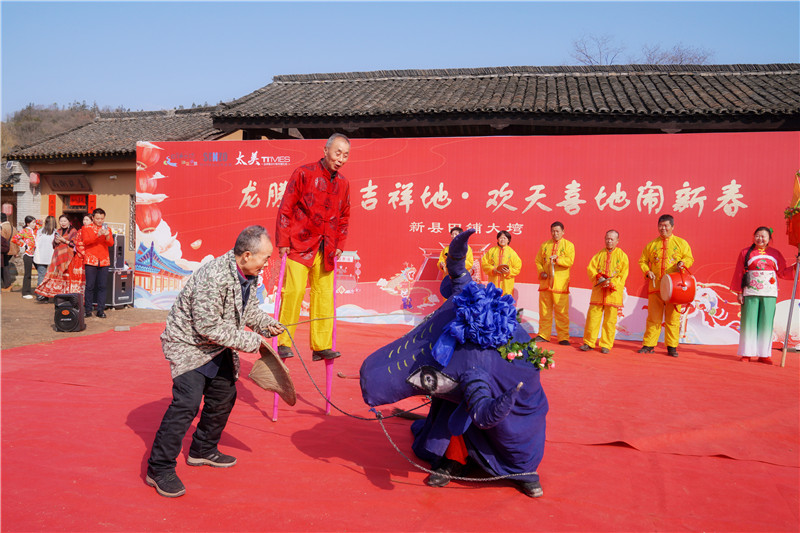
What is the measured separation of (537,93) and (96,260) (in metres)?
7.87

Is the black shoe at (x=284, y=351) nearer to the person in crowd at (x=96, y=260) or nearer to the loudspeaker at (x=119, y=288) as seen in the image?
the person in crowd at (x=96, y=260)

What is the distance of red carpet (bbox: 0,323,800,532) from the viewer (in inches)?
106

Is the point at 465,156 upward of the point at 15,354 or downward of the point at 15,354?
upward

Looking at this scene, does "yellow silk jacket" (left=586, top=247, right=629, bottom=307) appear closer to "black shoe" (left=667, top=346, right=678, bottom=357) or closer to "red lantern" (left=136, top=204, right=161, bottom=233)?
"black shoe" (left=667, top=346, right=678, bottom=357)

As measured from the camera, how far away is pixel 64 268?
996 centimetres

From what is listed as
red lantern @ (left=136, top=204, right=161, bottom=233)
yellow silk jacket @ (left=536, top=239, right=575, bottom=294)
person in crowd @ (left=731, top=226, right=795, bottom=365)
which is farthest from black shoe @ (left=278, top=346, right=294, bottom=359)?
red lantern @ (left=136, top=204, right=161, bottom=233)

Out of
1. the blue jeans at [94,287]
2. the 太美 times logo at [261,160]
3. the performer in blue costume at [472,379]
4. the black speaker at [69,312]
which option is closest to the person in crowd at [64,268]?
the blue jeans at [94,287]

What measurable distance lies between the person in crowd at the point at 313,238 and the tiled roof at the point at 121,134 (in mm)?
9880

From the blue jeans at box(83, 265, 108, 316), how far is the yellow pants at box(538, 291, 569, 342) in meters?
6.54

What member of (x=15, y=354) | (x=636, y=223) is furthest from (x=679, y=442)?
(x=15, y=354)

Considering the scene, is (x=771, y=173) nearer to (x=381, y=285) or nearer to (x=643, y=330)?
(x=643, y=330)

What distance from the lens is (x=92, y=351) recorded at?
20.4ft

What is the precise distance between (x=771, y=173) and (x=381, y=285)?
5.64 metres

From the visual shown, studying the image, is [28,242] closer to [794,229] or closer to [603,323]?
[603,323]
